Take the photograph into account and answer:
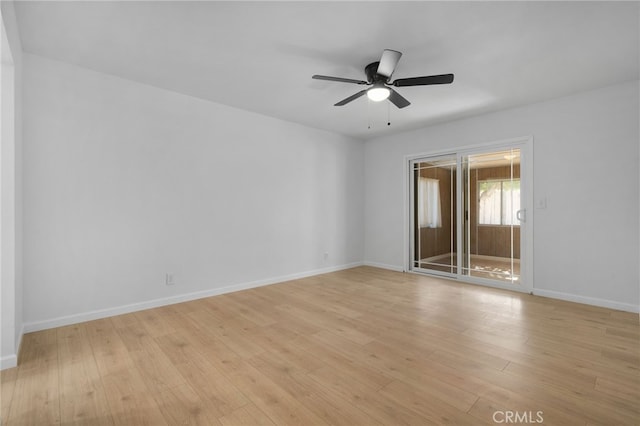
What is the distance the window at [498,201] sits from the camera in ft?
14.5

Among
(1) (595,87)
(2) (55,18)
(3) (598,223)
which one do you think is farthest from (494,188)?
(2) (55,18)

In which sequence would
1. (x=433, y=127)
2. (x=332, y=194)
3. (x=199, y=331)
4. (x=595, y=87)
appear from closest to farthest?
(x=199, y=331) → (x=595, y=87) → (x=433, y=127) → (x=332, y=194)

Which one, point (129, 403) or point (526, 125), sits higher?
point (526, 125)

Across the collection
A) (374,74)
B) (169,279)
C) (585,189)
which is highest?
(374,74)

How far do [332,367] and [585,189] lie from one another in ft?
12.9

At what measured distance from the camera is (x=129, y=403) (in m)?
1.81

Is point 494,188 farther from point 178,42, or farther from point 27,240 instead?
point 27,240

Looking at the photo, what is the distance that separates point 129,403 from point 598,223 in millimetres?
5146

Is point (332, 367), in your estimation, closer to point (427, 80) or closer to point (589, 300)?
point (427, 80)

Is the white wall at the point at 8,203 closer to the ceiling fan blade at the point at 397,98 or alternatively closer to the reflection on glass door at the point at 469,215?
the ceiling fan blade at the point at 397,98

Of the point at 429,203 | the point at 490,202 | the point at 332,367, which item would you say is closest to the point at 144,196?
the point at 332,367

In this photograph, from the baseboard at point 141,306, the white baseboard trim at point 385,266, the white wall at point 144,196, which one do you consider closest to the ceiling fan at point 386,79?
the white wall at point 144,196

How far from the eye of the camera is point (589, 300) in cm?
371

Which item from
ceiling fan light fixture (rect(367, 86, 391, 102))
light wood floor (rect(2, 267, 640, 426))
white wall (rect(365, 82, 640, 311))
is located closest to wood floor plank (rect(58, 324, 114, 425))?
light wood floor (rect(2, 267, 640, 426))
